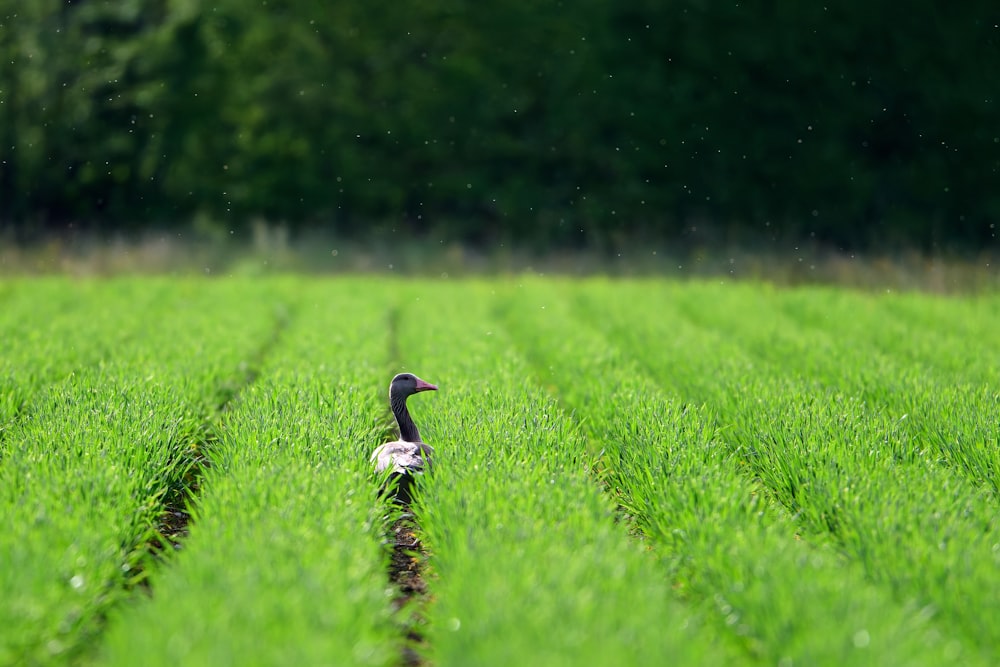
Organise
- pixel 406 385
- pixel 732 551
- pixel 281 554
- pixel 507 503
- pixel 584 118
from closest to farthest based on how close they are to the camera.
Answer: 1. pixel 281 554
2. pixel 732 551
3. pixel 507 503
4. pixel 406 385
5. pixel 584 118

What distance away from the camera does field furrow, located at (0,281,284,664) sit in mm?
3873

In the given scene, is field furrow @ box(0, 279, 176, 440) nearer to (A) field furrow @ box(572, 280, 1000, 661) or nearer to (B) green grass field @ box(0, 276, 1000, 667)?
(B) green grass field @ box(0, 276, 1000, 667)

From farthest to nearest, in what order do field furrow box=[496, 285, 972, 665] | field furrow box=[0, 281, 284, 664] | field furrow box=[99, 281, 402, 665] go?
field furrow box=[0, 281, 284, 664] → field furrow box=[496, 285, 972, 665] → field furrow box=[99, 281, 402, 665]

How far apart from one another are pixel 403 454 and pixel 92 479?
5.28 ft

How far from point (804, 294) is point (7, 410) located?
35.8 feet

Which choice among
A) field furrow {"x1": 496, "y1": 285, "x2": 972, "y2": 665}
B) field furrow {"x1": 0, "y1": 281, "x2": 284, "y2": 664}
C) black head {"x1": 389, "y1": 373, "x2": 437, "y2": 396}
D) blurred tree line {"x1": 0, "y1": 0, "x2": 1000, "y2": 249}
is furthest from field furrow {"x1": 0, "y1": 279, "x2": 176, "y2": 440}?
blurred tree line {"x1": 0, "y1": 0, "x2": 1000, "y2": 249}

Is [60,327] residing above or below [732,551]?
below

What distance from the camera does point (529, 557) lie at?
430 centimetres

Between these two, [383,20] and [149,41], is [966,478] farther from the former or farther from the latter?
[149,41]

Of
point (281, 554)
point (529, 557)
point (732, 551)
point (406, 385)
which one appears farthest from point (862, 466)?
point (281, 554)

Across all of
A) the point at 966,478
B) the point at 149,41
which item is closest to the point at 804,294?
the point at 966,478

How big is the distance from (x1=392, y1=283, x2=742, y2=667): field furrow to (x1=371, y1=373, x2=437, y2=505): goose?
13cm

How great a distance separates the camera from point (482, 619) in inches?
145

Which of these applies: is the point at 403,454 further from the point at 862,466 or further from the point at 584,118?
the point at 584,118
